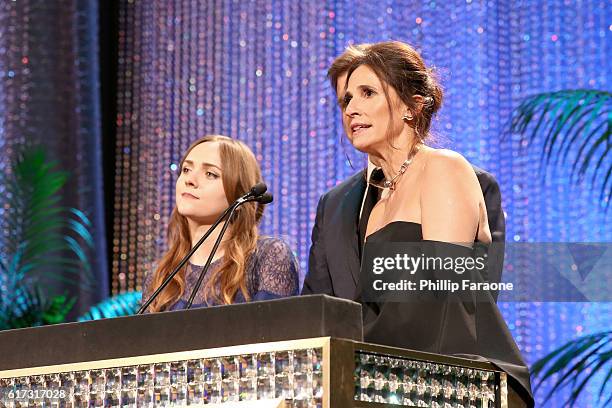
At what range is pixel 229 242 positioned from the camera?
2725 millimetres

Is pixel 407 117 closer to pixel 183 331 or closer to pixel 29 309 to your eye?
pixel 183 331

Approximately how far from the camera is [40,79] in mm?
4645

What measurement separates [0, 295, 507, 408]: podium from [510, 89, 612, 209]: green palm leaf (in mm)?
2082

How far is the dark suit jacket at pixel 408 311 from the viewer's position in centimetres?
167

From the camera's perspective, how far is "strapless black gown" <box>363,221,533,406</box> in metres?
1.67

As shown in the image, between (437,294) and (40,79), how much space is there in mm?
3321

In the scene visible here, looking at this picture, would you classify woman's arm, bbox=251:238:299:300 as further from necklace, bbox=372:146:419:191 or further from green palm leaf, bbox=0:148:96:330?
green palm leaf, bbox=0:148:96:330

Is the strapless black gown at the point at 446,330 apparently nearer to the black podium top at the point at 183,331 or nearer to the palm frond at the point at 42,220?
the black podium top at the point at 183,331

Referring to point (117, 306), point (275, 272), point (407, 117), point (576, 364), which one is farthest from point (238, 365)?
point (117, 306)

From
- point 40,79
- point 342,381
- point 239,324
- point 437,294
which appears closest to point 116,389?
point 239,324

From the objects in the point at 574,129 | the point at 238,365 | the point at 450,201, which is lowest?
the point at 238,365

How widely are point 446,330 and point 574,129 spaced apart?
223 centimetres

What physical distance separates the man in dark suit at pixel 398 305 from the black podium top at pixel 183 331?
0.35m

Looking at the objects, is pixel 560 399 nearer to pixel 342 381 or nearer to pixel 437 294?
pixel 437 294
